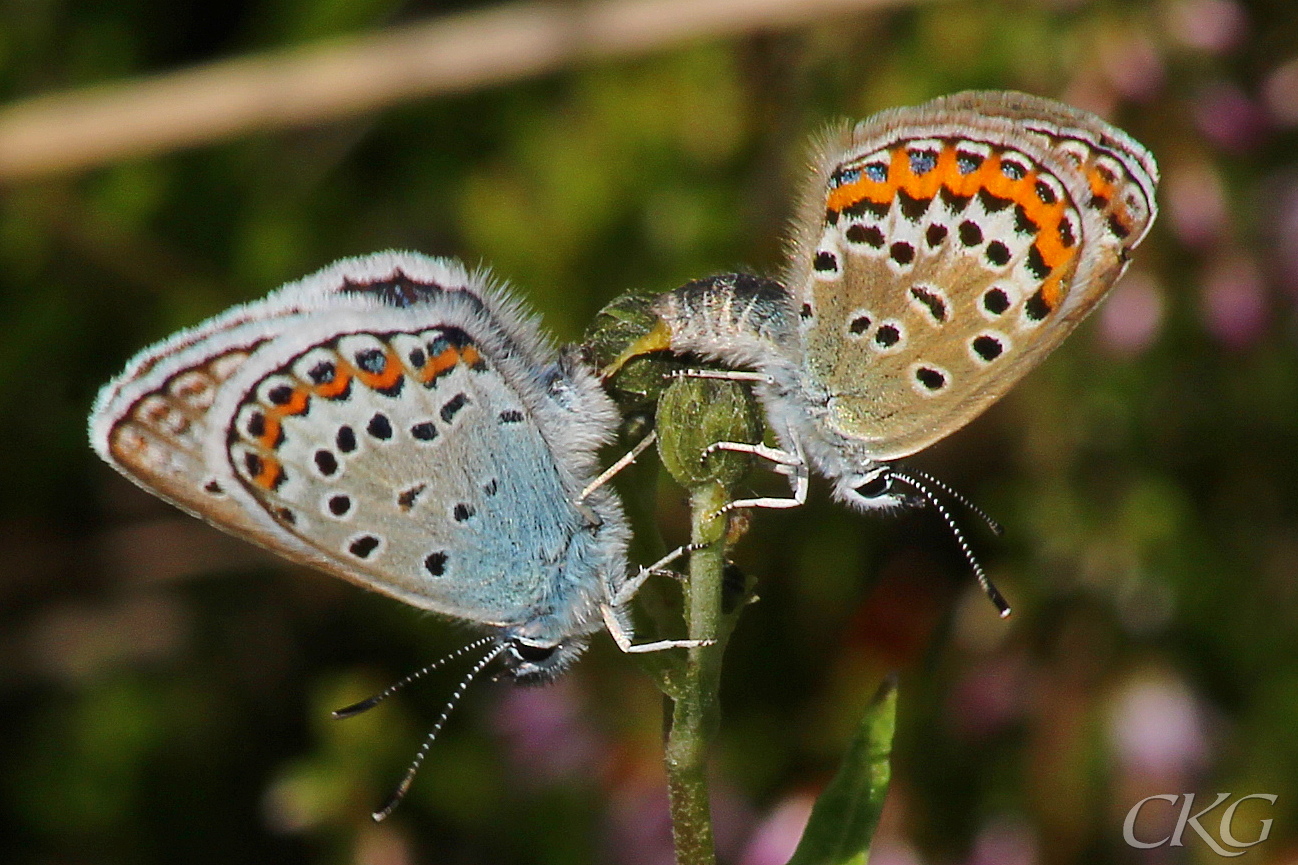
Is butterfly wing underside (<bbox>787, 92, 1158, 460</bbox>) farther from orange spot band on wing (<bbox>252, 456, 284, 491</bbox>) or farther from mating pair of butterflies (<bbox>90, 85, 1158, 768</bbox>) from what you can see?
orange spot band on wing (<bbox>252, 456, 284, 491</bbox>)

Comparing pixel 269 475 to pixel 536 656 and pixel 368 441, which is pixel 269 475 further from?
pixel 536 656

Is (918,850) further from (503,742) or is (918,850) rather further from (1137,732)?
(503,742)

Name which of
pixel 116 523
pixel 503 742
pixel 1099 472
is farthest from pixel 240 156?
pixel 1099 472

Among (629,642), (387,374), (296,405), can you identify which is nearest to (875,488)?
(629,642)

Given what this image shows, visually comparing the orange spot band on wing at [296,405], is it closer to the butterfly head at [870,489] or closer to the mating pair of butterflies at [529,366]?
the mating pair of butterflies at [529,366]

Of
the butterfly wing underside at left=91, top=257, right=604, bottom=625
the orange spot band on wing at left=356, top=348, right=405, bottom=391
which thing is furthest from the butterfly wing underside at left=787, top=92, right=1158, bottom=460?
the orange spot band on wing at left=356, top=348, right=405, bottom=391

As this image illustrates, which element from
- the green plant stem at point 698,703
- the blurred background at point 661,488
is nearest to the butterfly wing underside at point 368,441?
the green plant stem at point 698,703
